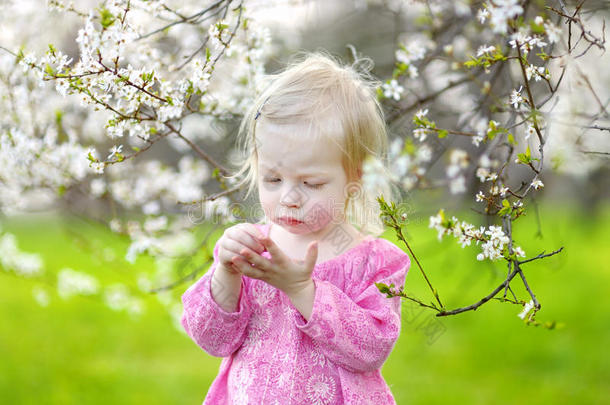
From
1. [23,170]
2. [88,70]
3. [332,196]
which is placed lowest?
[332,196]

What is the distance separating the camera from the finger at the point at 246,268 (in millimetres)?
1570

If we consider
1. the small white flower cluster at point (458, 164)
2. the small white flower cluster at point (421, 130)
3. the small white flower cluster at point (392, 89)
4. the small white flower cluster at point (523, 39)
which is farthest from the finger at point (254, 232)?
the small white flower cluster at point (458, 164)

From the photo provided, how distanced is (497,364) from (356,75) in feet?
12.4

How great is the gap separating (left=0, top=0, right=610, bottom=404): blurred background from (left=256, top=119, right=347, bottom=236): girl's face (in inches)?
9.3

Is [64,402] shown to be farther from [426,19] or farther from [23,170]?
[426,19]

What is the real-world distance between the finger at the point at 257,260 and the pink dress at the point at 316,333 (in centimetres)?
17

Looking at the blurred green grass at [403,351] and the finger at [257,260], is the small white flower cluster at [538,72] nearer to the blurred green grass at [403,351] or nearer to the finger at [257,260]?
Result: the finger at [257,260]

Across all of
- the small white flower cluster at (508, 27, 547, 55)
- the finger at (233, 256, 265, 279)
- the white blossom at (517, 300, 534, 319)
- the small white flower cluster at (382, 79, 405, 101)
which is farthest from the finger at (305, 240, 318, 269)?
the small white flower cluster at (382, 79, 405, 101)

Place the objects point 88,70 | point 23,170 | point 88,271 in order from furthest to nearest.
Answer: point 88,271, point 23,170, point 88,70

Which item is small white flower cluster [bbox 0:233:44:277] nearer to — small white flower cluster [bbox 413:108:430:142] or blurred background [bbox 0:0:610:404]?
blurred background [bbox 0:0:610:404]

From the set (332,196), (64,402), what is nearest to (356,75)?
(332,196)

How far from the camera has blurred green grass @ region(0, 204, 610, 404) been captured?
4438 millimetres

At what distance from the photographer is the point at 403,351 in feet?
18.3

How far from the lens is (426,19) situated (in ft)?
9.80
